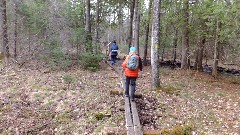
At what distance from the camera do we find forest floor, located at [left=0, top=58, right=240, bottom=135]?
7.30 meters

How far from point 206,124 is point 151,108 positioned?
212 cm

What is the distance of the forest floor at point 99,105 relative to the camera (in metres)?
7.30

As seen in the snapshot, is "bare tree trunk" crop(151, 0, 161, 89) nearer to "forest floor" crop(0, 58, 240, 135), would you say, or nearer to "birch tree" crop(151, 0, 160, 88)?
"birch tree" crop(151, 0, 160, 88)

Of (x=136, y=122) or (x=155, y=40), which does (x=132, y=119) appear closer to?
(x=136, y=122)

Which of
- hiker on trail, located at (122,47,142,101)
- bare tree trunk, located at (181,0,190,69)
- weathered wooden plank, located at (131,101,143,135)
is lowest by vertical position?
weathered wooden plank, located at (131,101,143,135)

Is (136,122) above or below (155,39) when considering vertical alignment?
below

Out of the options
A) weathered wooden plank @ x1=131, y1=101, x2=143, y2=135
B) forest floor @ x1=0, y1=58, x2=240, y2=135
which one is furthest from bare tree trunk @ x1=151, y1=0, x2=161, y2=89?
weathered wooden plank @ x1=131, y1=101, x2=143, y2=135

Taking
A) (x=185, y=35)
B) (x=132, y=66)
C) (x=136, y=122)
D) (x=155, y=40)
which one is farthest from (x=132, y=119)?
(x=185, y=35)

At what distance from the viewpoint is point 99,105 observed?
340 inches

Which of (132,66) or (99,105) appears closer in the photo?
(132,66)

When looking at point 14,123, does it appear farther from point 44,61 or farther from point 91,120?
point 44,61

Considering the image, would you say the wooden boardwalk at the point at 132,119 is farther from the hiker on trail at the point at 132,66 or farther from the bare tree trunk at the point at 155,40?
the bare tree trunk at the point at 155,40

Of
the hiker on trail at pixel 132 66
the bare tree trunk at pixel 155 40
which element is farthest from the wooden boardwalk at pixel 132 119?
the bare tree trunk at pixel 155 40

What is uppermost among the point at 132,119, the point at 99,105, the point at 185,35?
the point at 185,35
